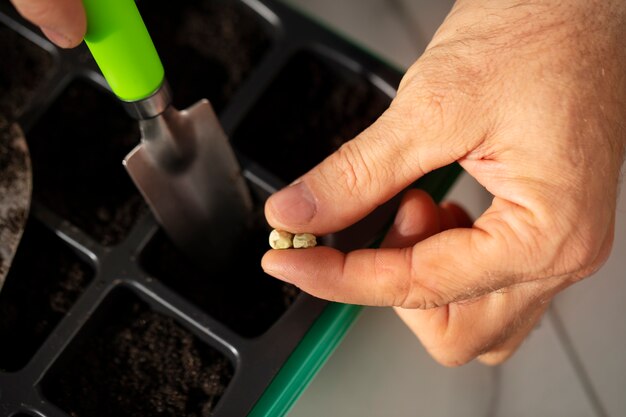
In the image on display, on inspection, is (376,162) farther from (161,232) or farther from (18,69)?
(18,69)

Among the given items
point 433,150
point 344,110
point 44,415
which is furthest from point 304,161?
point 44,415

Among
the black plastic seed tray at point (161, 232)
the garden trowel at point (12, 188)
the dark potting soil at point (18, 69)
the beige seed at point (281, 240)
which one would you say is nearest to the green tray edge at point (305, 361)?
the black plastic seed tray at point (161, 232)

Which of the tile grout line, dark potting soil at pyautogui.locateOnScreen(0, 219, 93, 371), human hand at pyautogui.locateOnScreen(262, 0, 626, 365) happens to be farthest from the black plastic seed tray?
the tile grout line

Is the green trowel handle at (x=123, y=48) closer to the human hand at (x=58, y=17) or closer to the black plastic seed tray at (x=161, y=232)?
the human hand at (x=58, y=17)

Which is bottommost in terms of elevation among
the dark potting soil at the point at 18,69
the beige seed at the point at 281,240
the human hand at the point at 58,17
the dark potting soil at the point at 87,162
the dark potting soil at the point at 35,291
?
the dark potting soil at the point at 35,291

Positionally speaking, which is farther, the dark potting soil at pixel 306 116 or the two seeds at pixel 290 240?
the dark potting soil at pixel 306 116

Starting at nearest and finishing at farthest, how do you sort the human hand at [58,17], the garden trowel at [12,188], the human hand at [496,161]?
the human hand at [58,17]
the human hand at [496,161]
the garden trowel at [12,188]

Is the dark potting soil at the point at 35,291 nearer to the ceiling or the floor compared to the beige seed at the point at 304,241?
nearer to the floor


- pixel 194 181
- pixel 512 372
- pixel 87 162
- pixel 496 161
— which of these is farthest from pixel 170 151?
pixel 512 372
